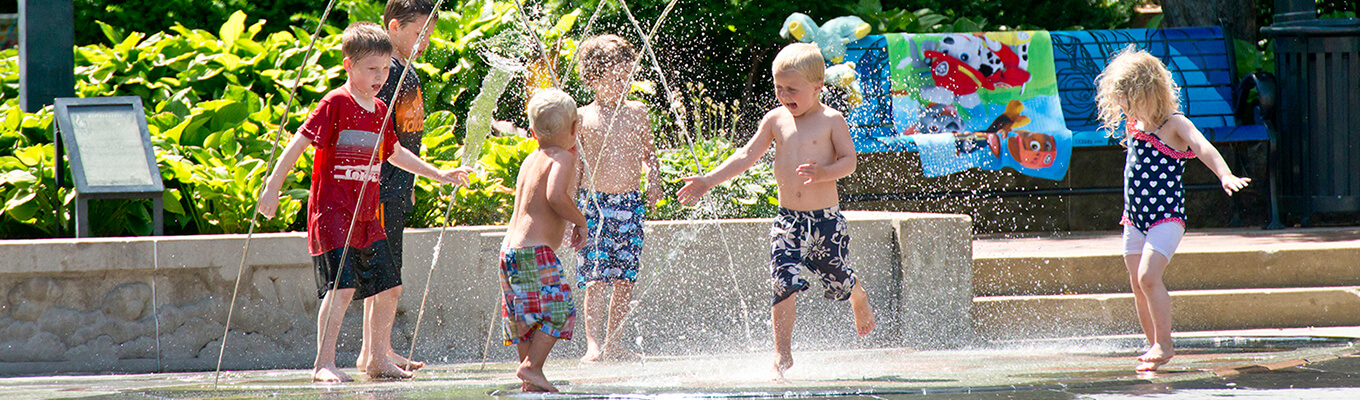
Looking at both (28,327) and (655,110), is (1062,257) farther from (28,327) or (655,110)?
(28,327)

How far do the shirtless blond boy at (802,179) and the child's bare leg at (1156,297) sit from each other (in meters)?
1.05

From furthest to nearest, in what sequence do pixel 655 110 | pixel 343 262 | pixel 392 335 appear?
1. pixel 655 110
2. pixel 392 335
3. pixel 343 262

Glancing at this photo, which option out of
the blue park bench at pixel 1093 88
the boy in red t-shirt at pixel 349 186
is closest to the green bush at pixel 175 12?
the blue park bench at pixel 1093 88

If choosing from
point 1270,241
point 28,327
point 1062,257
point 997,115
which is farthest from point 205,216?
point 1270,241

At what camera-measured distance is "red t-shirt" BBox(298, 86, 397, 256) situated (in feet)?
14.3

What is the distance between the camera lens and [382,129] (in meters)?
4.45

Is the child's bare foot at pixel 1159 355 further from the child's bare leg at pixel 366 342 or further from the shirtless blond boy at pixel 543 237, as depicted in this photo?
the child's bare leg at pixel 366 342

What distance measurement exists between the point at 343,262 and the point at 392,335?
102 centimetres

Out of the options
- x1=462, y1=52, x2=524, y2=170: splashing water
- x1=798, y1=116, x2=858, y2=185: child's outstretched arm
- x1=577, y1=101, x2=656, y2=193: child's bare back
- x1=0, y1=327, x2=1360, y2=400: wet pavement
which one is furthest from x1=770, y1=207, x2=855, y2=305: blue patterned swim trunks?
x1=462, y1=52, x2=524, y2=170: splashing water

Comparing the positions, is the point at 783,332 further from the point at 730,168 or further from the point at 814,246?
the point at 730,168

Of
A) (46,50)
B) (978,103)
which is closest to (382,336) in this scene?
(46,50)

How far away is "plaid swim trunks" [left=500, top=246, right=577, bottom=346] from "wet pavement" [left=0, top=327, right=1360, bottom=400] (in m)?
0.20

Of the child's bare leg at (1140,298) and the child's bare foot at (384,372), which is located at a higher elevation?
the child's bare leg at (1140,298)

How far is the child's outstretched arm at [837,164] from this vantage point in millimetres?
4410
